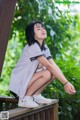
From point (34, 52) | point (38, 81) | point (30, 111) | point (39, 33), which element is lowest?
point (30, 111)

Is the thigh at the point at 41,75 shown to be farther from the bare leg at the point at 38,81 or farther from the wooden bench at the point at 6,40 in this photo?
the wooden bench at the point at 6,40

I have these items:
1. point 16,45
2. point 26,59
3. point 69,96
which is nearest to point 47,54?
point 26,59

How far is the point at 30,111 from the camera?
1.96 metres

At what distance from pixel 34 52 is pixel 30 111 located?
1.35ft

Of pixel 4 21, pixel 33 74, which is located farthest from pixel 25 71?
pixel 4 21

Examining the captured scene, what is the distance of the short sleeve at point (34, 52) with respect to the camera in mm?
1997

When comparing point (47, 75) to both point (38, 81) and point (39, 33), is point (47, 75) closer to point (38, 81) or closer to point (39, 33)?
point (38, 81)

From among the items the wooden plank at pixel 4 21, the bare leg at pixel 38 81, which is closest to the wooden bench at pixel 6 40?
the wooden plank at pixel 4 21

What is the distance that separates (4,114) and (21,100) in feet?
0.99

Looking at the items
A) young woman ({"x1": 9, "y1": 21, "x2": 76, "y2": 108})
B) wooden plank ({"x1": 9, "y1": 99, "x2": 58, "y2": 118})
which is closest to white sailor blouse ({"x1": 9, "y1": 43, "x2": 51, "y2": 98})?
young woman ({"x1": 9, "y1": 21, "x2": 76, "y2": 108})

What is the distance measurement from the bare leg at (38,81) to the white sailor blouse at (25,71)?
0.11 ft

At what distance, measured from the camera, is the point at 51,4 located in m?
3.82

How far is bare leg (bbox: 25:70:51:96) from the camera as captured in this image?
2000 mm

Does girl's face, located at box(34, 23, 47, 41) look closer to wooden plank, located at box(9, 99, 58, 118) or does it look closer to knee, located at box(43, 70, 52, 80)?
knee, located at box(43, 70, 52, 80)
